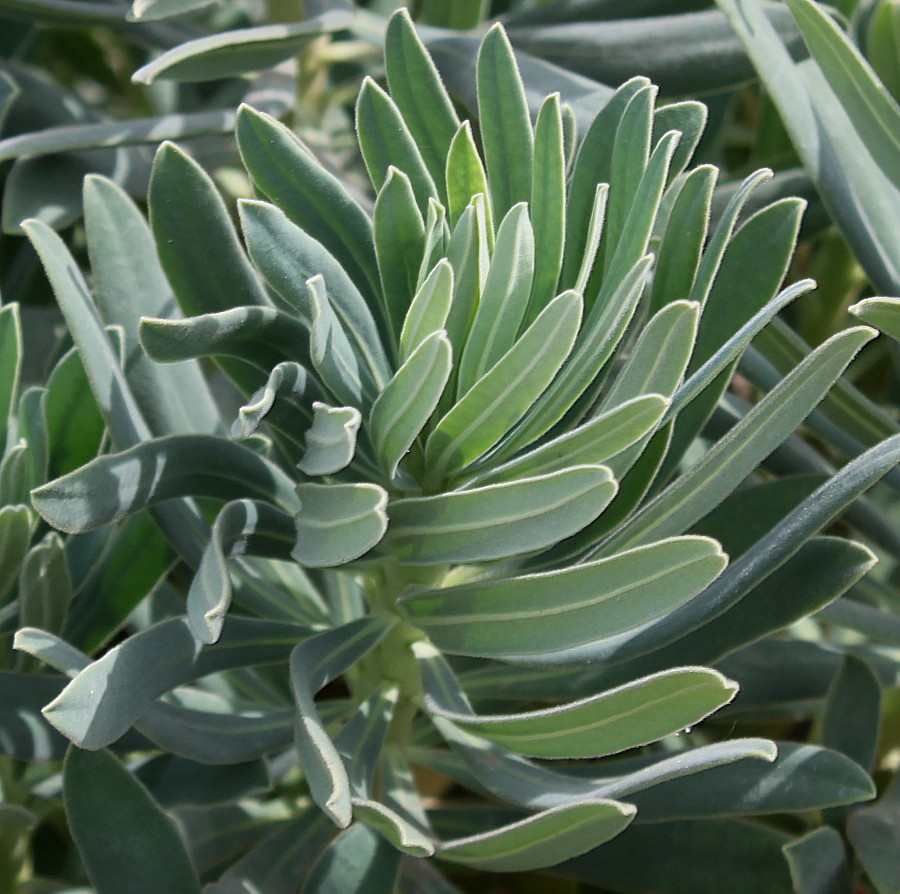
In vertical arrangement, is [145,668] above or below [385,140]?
below

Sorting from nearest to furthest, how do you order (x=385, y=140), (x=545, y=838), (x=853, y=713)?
(x=545, y=838)
(x=385, y=140)
(x=853, y=713)

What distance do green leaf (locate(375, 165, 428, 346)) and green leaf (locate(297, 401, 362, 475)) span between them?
11 cm

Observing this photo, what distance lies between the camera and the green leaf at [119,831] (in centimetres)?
59

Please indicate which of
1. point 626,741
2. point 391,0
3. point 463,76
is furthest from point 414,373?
point 391,0

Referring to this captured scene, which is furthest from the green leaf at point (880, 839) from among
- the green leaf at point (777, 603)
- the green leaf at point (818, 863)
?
the green leaf at point (777, 603)

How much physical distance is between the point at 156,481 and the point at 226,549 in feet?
0.18

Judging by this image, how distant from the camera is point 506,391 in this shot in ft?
1.76

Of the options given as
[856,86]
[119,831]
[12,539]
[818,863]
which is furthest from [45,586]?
[856,86]

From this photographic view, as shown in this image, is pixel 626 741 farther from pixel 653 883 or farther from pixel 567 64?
pixel 567 64

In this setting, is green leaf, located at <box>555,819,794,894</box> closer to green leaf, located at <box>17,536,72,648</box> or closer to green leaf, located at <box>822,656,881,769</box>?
green leaf, located at <box>822,656,881,769</box>

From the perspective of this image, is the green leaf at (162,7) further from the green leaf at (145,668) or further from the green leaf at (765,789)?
the green leaf at (765,789)

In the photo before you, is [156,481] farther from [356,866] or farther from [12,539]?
[356,866]

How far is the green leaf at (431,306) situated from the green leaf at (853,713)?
14.6 inches

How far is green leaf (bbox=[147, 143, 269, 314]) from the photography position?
0.58 m
